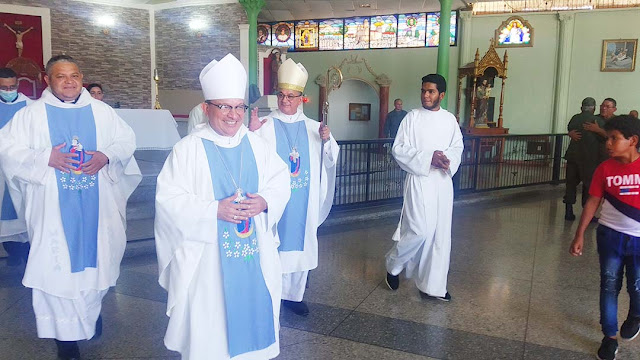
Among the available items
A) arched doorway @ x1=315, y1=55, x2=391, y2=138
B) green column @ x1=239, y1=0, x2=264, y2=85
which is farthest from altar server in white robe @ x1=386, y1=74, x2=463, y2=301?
arched doorway @ x1=315, y1=55, x2=391, y2=138

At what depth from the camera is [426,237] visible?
159 inches

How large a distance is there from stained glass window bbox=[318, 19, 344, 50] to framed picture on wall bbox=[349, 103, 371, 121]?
1.89 metres

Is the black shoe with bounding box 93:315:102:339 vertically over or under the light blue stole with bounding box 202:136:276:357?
under

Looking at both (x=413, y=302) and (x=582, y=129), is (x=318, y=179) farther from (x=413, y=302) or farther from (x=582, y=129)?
(x=582, y=129)

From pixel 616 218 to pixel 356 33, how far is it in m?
13.7

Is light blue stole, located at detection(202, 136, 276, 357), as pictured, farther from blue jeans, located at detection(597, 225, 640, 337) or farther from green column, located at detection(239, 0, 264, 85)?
green column, located at detection(239, 0, 264, 85)

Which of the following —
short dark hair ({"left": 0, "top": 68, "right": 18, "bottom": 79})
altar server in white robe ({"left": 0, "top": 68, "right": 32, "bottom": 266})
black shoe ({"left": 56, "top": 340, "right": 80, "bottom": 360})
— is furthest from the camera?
short dark hair ({"left": 0, "top": 68, "right": 18, "bottom": 79})

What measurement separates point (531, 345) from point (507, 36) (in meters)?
11.8

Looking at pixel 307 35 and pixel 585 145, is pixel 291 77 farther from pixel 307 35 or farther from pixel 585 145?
pixel 307 35

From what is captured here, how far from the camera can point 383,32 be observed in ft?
51.1

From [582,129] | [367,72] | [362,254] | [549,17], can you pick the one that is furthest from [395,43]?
[362,254]

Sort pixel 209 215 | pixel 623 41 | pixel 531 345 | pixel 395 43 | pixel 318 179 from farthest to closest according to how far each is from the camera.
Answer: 1. pixel 395 43
2. pixel 623 41
3. pixel 318 179
4. pixel 531 345
5. pixel 209 215

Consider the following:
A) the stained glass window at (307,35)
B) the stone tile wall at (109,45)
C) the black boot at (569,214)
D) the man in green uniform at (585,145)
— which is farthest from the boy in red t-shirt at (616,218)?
the stained glass window at (307,35)

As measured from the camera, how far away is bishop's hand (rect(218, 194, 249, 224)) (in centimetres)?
235
